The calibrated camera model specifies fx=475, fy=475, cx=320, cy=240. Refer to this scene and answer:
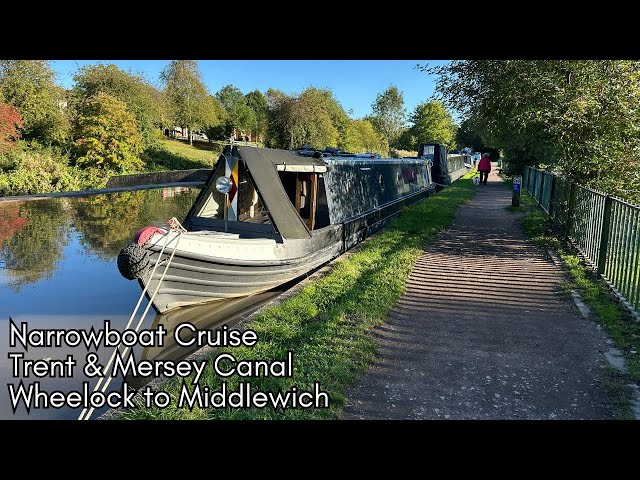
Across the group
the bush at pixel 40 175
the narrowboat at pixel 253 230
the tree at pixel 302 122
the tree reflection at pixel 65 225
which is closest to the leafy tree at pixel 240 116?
the tree at pixel 302 122

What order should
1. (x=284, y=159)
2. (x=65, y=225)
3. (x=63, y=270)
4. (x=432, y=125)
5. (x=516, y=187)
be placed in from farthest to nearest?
1. (x=432, y=125)
2. (x=516, y=187)
3. (x=65, y=225)
4. (x=63, y=270)
5. (x=284, y=159)

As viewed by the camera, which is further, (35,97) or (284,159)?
(35,97)

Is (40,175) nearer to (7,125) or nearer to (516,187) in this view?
(7,125)

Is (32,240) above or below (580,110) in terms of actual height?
below

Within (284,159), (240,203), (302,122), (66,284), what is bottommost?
(66,284)

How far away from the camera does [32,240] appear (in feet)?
37.7

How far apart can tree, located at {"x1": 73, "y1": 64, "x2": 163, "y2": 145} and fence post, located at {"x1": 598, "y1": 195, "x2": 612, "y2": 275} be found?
102 ft

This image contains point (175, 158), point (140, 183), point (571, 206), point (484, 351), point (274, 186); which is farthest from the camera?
point (175, 158)

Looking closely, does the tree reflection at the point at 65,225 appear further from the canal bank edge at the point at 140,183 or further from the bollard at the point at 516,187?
the bollard at the point at 516,187

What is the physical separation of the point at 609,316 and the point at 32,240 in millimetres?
11946

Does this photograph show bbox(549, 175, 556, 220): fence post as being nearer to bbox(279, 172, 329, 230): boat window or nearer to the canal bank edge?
bbox(279, 172, 329, 230): boat window

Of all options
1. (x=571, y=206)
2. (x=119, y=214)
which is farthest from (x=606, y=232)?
(x=119, y=214)

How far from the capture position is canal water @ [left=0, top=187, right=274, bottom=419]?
5582 millimetres
